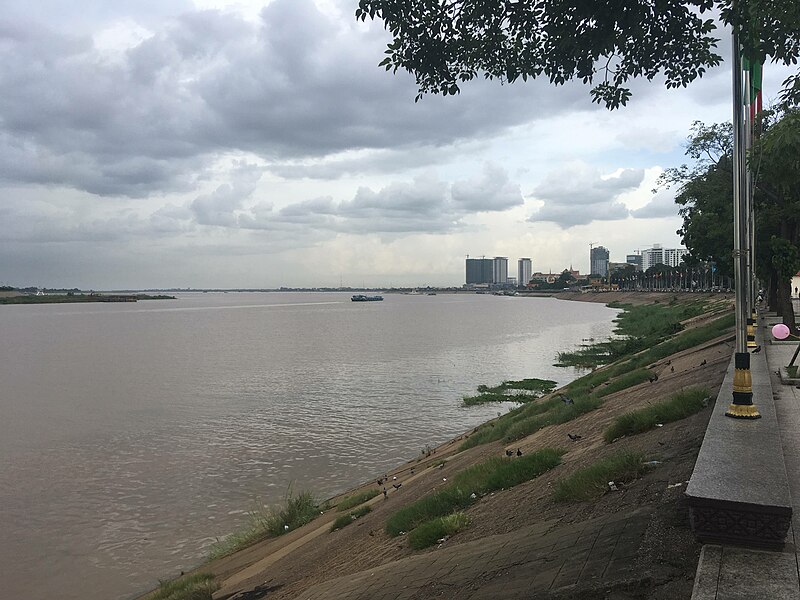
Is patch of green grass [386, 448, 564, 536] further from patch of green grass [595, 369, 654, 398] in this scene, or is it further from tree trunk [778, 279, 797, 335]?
tree trunk [778, 279, 797, 335]

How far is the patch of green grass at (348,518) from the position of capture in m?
11.1

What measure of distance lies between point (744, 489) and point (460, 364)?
38.5 meters

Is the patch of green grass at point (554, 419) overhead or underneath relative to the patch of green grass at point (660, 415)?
underneath

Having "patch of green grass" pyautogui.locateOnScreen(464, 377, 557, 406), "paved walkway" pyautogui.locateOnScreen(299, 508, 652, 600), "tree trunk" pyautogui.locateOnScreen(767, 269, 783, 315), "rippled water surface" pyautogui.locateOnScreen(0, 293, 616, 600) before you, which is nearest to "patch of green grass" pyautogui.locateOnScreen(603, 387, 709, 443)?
"paved walkway" pyautogui.locateOnScreen(299, 508, 652, 600)

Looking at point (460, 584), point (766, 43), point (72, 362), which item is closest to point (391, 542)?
point (460, 584)

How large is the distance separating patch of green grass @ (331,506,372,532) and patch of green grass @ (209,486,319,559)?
80.0 inches

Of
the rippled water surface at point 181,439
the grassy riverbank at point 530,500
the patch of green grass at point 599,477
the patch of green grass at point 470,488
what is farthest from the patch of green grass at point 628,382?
the patch of green grass at point 599,477

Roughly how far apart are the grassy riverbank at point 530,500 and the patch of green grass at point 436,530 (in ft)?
0.05

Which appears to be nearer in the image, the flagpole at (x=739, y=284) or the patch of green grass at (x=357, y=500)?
the flagpole at (x=739, y=284)

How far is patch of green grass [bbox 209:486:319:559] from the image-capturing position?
12656 mm

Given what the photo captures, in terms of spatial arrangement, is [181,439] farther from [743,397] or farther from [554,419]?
[743,397]

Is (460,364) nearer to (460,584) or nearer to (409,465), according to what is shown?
(409,465)

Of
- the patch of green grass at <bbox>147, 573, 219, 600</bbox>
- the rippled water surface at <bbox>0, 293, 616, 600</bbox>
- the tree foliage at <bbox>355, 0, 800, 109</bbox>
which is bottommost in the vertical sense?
the rippled water surface at <bbox>0, 293, 616, 600</bbox>

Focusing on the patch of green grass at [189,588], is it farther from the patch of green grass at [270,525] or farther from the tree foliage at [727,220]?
the tree foliage at [727,220]
